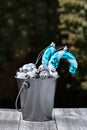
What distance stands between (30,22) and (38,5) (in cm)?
27

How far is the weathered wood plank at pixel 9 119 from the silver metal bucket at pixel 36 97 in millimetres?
70

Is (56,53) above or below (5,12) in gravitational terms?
below

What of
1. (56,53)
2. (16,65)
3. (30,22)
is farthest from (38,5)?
(56,53)

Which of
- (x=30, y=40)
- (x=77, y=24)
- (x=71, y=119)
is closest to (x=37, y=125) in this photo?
(x=71, y=119)

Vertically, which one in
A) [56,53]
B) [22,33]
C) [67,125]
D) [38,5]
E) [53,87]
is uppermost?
[38,5]

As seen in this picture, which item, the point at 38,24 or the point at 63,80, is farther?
the point at 63,80

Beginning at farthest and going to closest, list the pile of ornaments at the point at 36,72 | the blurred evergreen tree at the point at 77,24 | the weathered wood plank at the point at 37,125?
1. the blurred evergreen tree at the point at 77,24
2. the pile of ornaments at the point at 36,72
3. the weathered wood plank at the point at 37,125

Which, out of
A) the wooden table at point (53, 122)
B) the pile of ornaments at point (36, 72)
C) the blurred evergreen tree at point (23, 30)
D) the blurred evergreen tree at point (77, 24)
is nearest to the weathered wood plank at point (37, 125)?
the wooden table at point (53, 122)

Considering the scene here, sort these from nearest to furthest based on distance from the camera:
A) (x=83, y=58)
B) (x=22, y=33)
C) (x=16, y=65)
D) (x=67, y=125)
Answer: (x=67, y=125) → (x=83, y=58) → (x=22, y=33) → (x=16, y=65)

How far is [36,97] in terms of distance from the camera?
2.04 m

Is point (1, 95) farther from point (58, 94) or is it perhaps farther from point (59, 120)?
point (59, 120)

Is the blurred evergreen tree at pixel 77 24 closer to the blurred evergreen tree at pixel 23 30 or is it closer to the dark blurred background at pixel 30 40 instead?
the dark blurred background at pixel 30 40

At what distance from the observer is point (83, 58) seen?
5.64m

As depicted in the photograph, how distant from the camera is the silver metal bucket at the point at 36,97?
2031 mm
